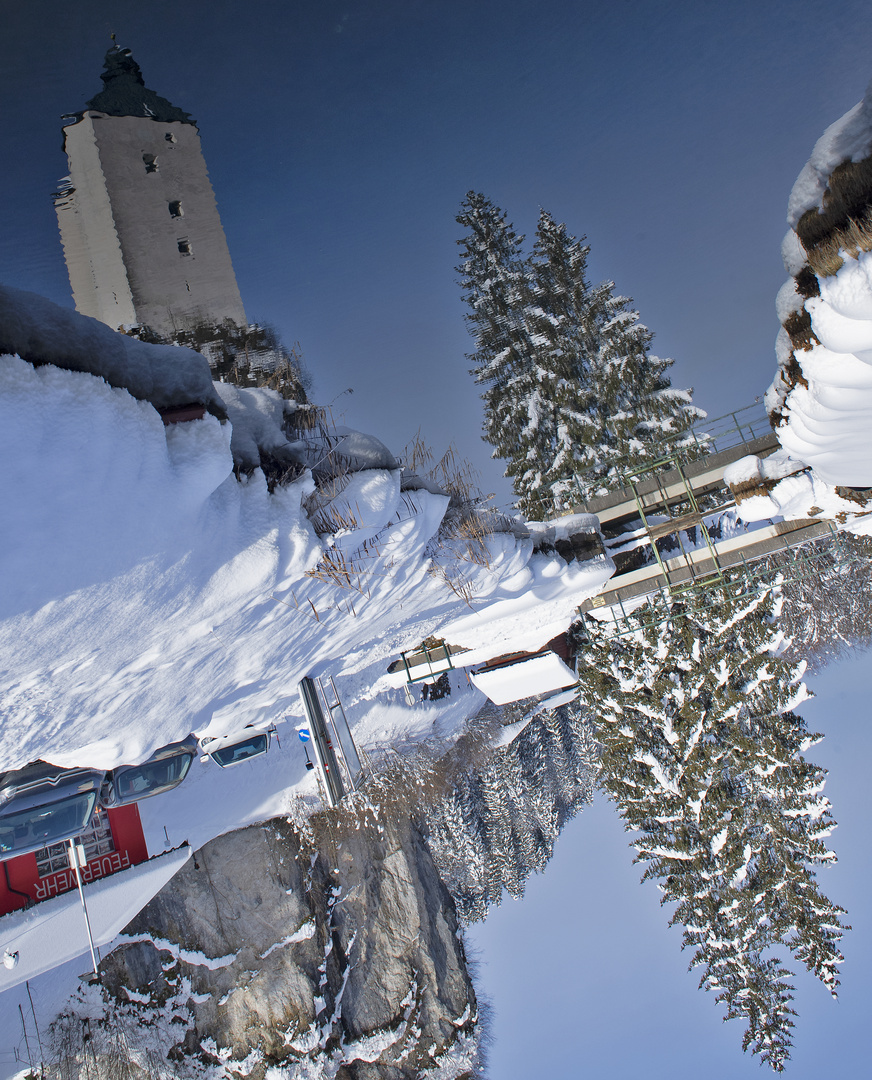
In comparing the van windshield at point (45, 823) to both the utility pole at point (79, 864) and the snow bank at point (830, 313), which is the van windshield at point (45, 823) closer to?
the utility pole at point (79, 864)

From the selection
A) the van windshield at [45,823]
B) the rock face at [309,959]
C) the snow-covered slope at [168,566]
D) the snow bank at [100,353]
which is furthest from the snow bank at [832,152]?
the rock face at [309,959]

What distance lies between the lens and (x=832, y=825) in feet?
30.1

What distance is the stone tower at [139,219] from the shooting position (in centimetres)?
1434

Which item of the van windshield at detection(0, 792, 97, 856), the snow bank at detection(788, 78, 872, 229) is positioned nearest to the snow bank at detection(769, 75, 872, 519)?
the snow bank at detection(788, 78, 872, 229)

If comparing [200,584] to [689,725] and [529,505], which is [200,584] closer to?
[689,725]

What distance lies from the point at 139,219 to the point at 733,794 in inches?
769

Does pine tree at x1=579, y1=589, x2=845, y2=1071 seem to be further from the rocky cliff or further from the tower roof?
the tower roof

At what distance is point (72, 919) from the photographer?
847 centimetres

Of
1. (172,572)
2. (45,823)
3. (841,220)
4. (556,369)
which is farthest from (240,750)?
(556,369)

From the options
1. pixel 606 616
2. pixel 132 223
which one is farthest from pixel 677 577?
pixel 132 223

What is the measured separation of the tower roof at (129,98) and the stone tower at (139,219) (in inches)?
1.0

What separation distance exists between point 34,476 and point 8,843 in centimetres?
699

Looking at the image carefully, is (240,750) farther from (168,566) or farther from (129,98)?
(129,98)

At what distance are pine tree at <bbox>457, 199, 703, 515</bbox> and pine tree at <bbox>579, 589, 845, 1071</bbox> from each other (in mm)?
4206
